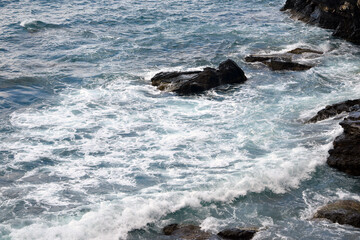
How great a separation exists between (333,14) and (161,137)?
14685 mm

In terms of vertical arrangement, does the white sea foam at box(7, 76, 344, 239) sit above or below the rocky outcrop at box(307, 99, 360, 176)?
below

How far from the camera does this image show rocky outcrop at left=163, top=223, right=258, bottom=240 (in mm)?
8750

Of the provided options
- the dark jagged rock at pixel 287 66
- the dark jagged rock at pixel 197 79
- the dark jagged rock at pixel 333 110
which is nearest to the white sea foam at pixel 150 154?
the dark jagged rock at pixel 197 79

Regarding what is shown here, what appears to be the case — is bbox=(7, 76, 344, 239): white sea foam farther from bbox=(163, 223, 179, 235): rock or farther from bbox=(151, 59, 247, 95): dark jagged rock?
bbox=(151, 59, 247, 95): dark jagged rock

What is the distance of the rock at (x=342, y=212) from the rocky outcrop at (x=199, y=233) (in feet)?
4.76

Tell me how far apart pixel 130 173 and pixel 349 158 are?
506 cm

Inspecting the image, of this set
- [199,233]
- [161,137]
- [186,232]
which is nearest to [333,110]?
[161,137]

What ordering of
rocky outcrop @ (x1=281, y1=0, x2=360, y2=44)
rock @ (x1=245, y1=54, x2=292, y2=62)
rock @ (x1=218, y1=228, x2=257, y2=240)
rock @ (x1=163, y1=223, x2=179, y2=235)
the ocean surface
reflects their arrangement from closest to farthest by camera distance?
rock @ (x1=218, y1=228, x2=257, y2=240) → rock @ (x1=163, y1=223, x2=179, y2=235) → the ocean surface → rock @ (x1=245, y1=54, x2=292, y2=62) → rocky outcrop @ (x1=281, y1=0, x2=360, y2=44)

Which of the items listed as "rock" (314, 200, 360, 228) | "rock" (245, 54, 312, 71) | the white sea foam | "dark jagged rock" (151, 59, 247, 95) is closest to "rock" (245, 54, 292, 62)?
"rock" (245, 54, 312, 71)

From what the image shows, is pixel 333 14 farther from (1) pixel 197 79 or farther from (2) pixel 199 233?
(2) pixel 199 233

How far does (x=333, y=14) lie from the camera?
2436cm

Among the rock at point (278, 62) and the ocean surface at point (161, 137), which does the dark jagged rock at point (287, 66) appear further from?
the ocean surface at point (161, 137)

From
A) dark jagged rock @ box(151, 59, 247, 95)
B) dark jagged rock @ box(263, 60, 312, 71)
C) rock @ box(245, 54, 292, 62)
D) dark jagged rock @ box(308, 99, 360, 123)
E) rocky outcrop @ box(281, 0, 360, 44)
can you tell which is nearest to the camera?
dark jagged rock @ box(308, 99, 360, 123)

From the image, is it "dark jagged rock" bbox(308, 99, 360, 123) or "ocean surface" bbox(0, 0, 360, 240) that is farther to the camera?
"dark jagged rock" bbox(308, 99, 360, 123)
